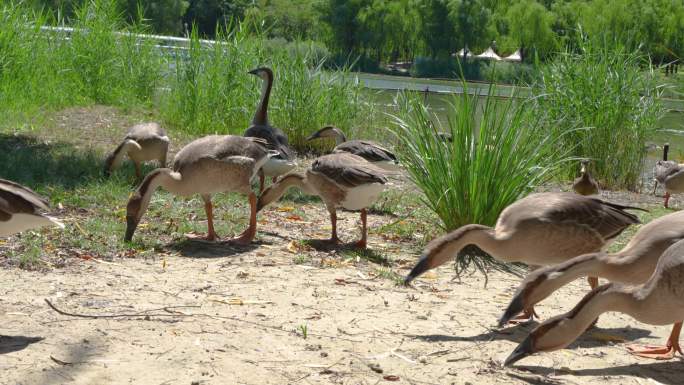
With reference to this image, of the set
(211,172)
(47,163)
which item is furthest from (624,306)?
(47,163)

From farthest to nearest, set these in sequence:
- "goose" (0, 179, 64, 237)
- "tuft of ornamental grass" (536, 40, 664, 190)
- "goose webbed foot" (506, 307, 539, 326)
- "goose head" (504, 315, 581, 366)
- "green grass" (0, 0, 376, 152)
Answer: "green grass" (0, 0, 376, 152)
"tuft of ornamental grass" (536, 40, 664, 190)
"goose webbed foot" (506, 307, 539, 326)
"goose" (0, 179, 64, 237)
"goose head" (504, 315, 581, 366)

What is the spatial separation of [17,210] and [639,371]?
414 cm

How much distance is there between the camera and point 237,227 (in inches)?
324

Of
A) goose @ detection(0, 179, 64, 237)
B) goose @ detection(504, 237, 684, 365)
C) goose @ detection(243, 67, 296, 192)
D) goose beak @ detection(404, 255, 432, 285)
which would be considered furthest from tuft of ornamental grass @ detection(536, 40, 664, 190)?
goose @ detection(0, 179, 64, 237)

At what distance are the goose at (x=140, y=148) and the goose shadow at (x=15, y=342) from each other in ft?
17.8

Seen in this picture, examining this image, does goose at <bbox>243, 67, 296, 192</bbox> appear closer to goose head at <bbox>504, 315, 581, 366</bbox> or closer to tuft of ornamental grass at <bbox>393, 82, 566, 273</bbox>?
tuft of ornamental grass at <bbox>393, 82, 566, 273</bbox>

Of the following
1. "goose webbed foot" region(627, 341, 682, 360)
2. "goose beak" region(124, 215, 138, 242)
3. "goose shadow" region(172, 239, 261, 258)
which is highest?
"goose beak" region(124, 215, 138, 242)

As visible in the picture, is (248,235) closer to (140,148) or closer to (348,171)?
(348,171)

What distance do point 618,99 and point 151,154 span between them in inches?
316

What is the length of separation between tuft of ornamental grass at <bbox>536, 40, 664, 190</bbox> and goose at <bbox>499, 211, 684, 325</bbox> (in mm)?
8287

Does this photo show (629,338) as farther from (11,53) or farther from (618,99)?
(11,53)

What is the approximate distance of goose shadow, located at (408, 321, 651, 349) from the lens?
17.3ft

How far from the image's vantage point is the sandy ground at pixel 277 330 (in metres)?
4.49

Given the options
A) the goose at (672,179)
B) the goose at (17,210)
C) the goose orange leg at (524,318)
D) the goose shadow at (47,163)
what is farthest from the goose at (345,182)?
the goose at (672,179)
